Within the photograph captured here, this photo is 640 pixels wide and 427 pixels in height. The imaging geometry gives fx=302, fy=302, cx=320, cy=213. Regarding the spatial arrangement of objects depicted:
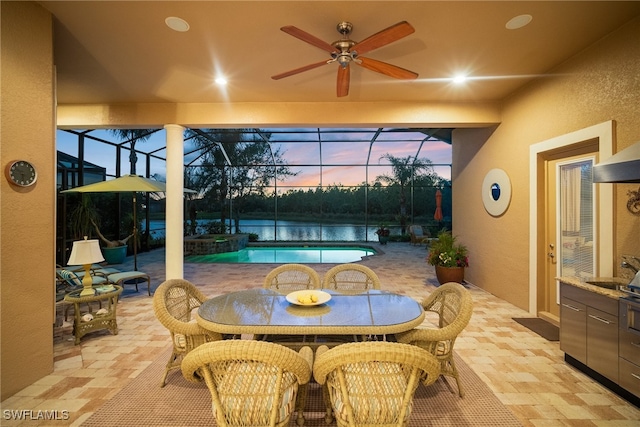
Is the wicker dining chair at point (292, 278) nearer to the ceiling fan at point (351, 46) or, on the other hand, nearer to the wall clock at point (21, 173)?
the ceiling fan at point (351, 46)

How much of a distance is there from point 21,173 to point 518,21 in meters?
4.26

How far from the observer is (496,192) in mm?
4711

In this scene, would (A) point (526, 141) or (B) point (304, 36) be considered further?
(A) point (526, 141)

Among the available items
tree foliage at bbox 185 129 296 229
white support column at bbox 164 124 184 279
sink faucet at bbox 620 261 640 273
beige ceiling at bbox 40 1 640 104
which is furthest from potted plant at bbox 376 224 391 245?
sink faucet at bbox 620 261 640 273

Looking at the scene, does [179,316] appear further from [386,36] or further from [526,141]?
[526,141]

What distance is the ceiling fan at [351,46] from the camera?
7.14 ft

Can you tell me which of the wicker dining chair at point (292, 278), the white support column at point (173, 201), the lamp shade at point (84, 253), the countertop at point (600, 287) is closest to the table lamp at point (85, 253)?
the lamp shade at point (84, 253)

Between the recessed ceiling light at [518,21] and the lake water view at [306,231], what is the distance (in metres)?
9.33

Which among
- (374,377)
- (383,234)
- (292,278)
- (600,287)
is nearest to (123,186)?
(292,278)

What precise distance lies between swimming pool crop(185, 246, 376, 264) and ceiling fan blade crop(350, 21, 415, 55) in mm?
6621

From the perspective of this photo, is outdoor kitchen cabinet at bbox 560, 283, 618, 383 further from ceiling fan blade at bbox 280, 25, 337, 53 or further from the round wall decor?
ceiling fan blade at bbox 280, 25, 337, 53

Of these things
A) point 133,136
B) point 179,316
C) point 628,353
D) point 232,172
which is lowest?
point 628,353

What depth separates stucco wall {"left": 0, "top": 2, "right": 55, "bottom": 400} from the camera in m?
2.24

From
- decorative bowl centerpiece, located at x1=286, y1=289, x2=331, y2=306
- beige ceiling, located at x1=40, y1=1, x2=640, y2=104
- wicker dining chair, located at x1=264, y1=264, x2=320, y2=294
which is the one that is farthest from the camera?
wicker dining chair, located at x1=264, y1=264, x2=320, y2=294
